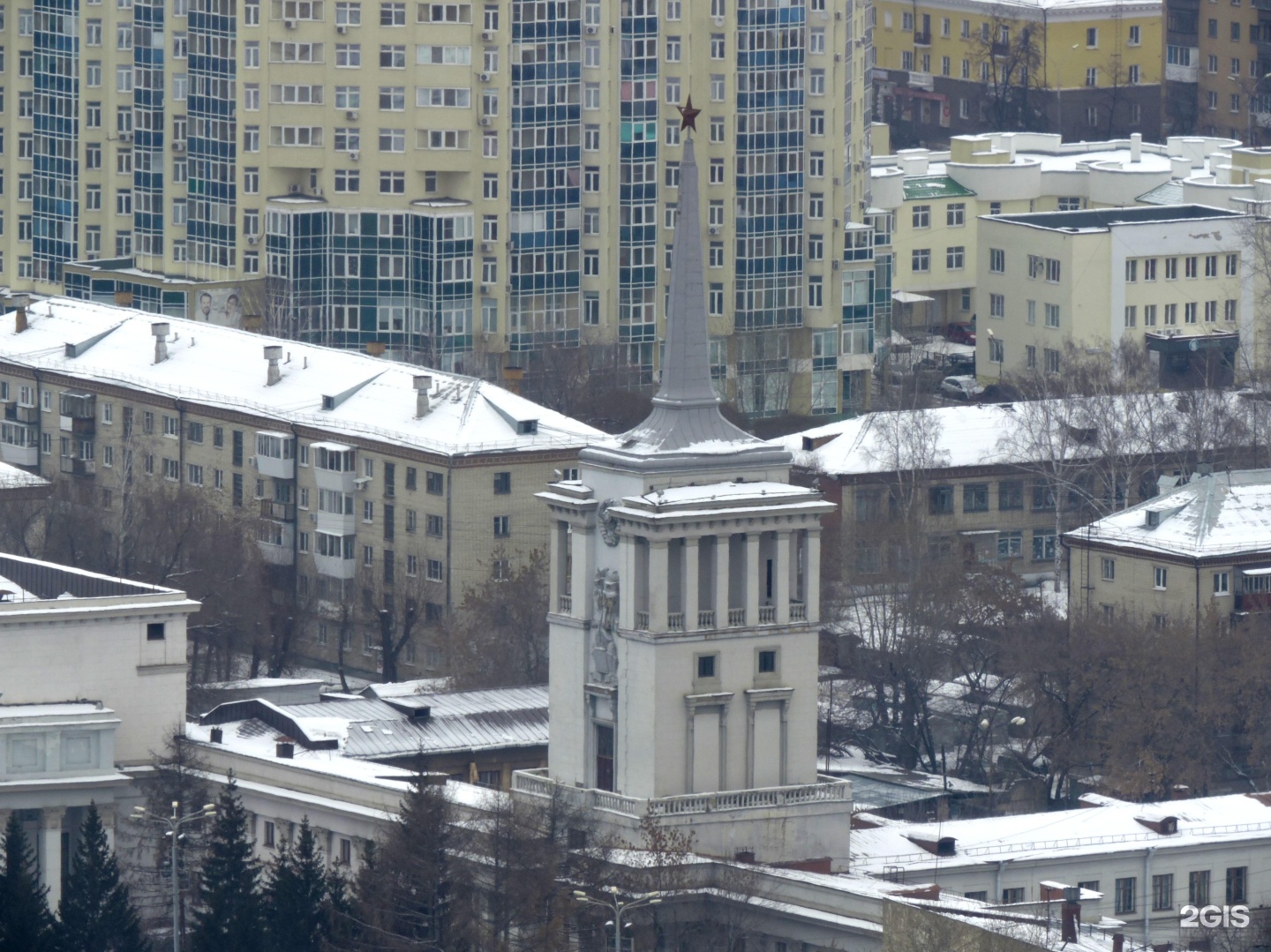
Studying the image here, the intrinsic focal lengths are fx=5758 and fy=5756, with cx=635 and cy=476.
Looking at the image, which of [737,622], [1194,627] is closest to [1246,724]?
[1194,627]

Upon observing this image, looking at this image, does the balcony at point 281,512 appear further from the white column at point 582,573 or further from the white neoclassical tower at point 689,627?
the white column at point 582,573

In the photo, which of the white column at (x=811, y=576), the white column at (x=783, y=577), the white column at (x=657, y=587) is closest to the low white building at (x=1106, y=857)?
the white column at (x=811, y=576)

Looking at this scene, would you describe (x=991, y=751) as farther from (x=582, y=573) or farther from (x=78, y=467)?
(x=78, y=467)

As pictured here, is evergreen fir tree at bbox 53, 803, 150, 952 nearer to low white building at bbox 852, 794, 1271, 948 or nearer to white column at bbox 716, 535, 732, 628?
white column at bbox 716, 535, 732, 628

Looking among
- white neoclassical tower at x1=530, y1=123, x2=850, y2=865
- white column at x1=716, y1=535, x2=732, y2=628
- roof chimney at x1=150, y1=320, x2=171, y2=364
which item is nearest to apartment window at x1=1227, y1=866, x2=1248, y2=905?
white neoclassical tower at x1=530, y1=123, x2=850, y2=865

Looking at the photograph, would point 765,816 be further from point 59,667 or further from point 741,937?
point 59,667

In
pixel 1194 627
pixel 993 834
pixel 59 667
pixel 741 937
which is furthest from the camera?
pixel 1194 627
